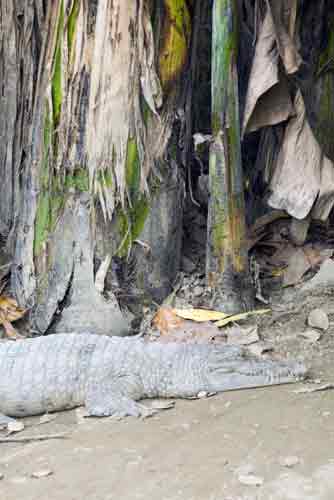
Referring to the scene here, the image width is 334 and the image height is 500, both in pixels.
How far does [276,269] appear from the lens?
18.1ft

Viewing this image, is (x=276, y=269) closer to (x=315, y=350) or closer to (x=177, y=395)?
(x=315, y=350)

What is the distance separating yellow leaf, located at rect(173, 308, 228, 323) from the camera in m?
4.80

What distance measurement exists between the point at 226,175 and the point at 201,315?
3.28 ft

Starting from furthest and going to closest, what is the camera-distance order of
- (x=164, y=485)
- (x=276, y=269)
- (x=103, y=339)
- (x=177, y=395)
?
1. (x=276, y=269)
2. (x=103, y=339)
3. (x=177, y=395)
4. (x=164, y=485)

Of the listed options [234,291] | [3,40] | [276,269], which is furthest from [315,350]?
[3,40]

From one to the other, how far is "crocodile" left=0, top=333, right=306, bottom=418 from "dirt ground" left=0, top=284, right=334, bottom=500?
0.14 meters

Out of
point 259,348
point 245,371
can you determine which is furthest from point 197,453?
point 259,348

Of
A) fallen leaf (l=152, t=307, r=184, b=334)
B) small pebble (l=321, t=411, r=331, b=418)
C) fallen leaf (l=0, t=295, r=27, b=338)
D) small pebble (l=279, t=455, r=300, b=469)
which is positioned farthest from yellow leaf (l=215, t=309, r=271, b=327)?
small pebble (l=279, t=455, r=300, b=469)

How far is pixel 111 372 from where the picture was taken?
432 cm

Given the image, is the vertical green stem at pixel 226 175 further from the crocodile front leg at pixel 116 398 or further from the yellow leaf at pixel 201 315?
the crocodile front leg at pixel 116 398

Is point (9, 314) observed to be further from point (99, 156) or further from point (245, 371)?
point (245, 371)

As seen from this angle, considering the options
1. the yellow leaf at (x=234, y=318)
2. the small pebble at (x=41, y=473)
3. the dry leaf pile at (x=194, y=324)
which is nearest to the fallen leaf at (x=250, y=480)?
the small pebble at (x=41, y=473)

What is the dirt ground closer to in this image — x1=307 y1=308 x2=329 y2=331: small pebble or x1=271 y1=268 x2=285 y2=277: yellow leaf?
x1=307 y1=308 x2=329 y2=331: small pebble

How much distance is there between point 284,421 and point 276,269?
7.61 ft
